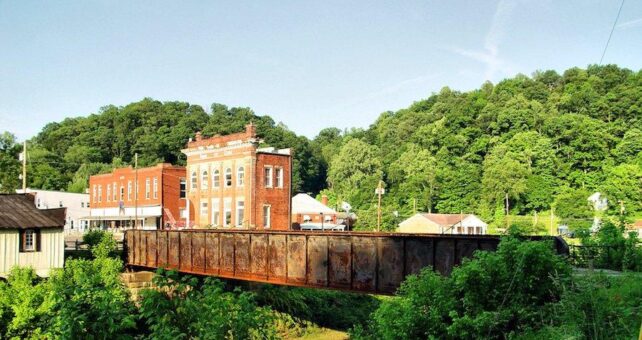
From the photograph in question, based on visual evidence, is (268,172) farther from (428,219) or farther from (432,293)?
(432,293)

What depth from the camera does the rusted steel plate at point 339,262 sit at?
21172 millimetres

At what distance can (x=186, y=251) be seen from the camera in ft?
102

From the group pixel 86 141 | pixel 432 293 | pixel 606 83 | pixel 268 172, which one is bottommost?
pixel 432 293

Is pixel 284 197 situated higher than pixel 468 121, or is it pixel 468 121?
pixel 468 121

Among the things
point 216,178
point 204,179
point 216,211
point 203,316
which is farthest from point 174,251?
→ point 204,179

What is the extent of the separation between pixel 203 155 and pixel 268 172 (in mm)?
8043

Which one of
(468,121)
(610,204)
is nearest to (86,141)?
(468,121)

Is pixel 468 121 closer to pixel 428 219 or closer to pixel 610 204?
pixel 610 204

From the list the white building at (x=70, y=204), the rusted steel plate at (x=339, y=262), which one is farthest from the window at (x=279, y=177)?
the white building at (x=70, y=204)

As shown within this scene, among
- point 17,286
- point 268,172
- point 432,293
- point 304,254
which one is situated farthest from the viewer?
point 268,172

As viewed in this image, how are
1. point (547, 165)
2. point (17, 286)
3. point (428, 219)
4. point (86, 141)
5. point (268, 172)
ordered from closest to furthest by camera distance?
point (17, 286)
point (268, 172)
point (428, 219)
point (547, 165)
point (86, 141)

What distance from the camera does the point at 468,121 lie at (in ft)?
358

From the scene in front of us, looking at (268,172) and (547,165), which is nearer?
(268,172)

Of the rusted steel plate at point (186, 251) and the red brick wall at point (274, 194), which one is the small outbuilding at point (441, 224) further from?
the rusted steel plate at point (186, 251)
